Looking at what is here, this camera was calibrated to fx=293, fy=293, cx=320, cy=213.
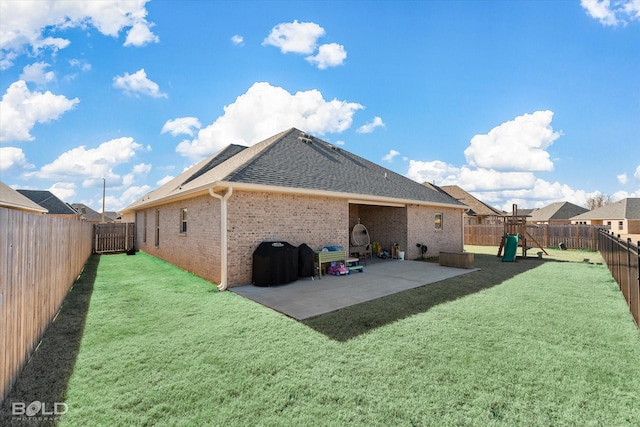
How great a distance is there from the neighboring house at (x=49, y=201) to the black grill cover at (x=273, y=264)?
36.7m

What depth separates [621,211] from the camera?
4128 cm

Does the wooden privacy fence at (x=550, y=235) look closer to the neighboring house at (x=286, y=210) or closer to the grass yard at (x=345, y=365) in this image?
the neighboring house at (x=286, y=210)

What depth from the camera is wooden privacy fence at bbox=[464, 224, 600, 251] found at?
19.1 metres

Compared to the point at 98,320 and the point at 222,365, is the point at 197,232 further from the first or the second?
the point at 222,365

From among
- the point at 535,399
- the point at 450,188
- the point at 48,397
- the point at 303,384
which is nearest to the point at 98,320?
the point at 48,397

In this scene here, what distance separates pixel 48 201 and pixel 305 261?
137 feet

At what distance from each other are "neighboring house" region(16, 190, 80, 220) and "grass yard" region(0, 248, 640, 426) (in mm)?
37499

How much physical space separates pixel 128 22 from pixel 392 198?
10718 millimetres

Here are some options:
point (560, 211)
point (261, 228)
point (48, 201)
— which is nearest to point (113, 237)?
point (261, 228)

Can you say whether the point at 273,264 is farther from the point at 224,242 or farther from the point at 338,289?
the point at 338,289

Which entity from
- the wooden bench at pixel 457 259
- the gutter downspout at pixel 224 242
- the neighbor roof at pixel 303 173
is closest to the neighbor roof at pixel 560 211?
the neighbor roof at pixel 303 173

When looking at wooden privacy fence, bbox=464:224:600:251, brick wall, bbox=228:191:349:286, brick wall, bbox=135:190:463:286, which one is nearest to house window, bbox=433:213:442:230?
brick wall, bbox=135:190:463:286

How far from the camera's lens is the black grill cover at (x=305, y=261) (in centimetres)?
913

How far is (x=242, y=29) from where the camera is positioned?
9.49 meters
